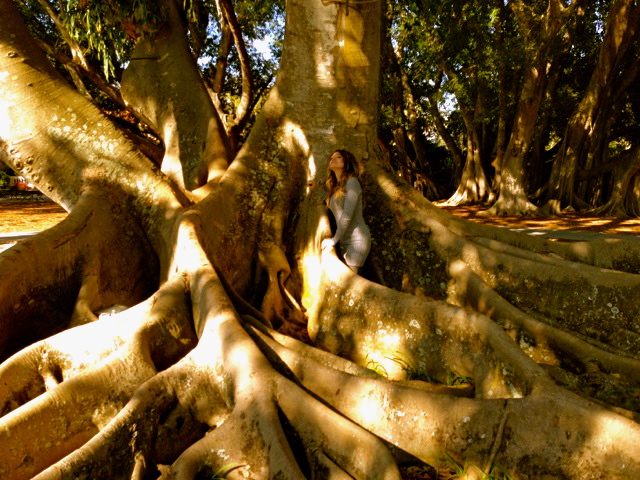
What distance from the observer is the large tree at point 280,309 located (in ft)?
8.89

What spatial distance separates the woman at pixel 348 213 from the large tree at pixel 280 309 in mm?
264

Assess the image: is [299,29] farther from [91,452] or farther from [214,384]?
[91,452]

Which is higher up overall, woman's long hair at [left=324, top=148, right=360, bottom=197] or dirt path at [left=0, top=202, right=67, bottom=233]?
woman's long hair at [left=324, top=148, right=360, bottom=197]

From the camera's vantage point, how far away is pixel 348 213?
15.5 ft

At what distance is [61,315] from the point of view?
4.31 metres

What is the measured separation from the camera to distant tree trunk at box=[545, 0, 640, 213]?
13.6m

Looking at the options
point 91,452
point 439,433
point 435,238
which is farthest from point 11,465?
point 435,238

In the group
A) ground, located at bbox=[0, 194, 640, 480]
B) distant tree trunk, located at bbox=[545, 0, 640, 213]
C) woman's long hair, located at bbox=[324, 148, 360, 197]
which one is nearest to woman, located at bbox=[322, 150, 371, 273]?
woman's long hair, located at bbox=[324, 148, 360, 197]

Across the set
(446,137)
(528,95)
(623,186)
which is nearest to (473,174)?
(446,137)

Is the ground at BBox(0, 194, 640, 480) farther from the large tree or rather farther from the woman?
the woman

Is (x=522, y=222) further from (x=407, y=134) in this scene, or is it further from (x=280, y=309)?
(x=407, y=134)

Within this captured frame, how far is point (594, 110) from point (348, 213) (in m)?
13.1

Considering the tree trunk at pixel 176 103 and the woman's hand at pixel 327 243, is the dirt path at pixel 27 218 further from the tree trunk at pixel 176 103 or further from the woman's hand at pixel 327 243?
the woman's hand at pixel 327 243

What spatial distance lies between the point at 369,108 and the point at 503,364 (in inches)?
116
